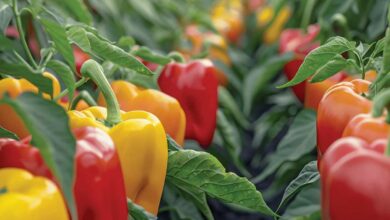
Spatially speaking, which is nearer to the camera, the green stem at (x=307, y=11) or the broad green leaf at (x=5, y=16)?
the broad green leaf at (x=5, y=16)

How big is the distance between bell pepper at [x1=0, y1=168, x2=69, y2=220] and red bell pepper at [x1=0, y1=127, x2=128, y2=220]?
50mm

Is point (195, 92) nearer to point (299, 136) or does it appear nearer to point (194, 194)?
point (299, 136)

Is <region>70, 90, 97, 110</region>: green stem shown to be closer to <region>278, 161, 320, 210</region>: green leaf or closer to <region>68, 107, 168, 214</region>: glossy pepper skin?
<region>68, 107, 168, 214</region>: glossy pepper skin

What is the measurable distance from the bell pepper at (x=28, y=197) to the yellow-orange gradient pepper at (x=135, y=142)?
10.0 inches

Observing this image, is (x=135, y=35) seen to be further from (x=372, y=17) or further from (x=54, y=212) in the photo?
(x=54, y=212)

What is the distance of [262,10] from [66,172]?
9.92 feet

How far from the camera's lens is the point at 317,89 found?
229cm

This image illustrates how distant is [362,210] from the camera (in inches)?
50.5

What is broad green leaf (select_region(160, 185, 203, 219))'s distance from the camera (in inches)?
88.2

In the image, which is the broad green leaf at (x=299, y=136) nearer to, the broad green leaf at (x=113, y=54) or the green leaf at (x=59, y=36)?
the broad green leaf at (x=113, y=54)

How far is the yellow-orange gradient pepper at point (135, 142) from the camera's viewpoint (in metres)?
1.60

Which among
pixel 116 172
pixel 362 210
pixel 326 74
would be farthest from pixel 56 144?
pixel 326 74

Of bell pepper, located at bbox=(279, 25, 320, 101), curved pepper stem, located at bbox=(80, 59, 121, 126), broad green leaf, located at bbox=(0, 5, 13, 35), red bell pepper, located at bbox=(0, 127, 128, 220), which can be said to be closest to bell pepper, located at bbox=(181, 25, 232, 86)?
bell pepper, located at bbox=(279, 25, 320, 101)

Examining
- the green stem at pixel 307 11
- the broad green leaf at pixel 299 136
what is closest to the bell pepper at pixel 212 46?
the green stem at pixel 307 11
